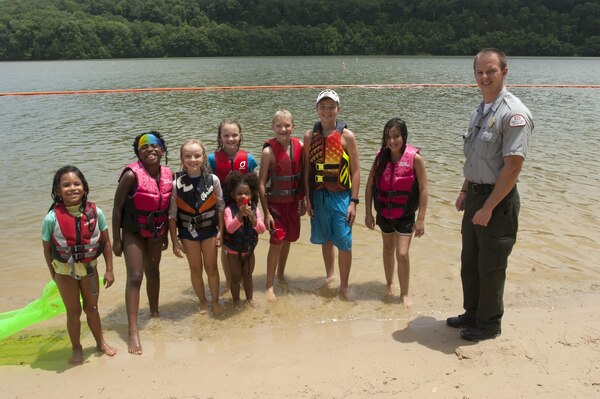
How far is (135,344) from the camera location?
4.12m

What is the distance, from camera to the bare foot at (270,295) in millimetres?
5059

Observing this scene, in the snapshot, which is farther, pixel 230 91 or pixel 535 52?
pixel 535 52

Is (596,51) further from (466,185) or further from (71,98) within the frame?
(466,185)

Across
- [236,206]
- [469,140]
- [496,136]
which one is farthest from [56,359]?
[496,136]

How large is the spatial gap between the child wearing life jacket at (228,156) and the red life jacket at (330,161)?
668 mm

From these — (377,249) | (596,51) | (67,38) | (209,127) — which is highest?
(67,38)

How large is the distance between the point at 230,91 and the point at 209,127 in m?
12.3

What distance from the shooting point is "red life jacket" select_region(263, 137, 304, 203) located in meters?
4.81

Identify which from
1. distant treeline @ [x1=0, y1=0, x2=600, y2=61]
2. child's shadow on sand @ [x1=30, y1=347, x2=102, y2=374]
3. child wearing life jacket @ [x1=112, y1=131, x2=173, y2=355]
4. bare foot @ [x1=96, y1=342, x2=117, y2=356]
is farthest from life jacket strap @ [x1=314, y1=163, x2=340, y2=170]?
distant treeline @ [x1=0, y1=0, x2=600, y2=61]

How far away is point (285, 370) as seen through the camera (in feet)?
11.9

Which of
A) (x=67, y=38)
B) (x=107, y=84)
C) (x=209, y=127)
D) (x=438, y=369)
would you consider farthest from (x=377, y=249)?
(x=67, y=38)

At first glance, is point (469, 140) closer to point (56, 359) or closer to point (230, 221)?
point (230, 221)

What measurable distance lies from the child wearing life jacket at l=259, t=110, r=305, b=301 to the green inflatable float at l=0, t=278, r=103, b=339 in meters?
2.05

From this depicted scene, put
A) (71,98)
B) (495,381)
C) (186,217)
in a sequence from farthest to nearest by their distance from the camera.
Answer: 1. (71,98)
2. (186,217)
3. (495,381)
